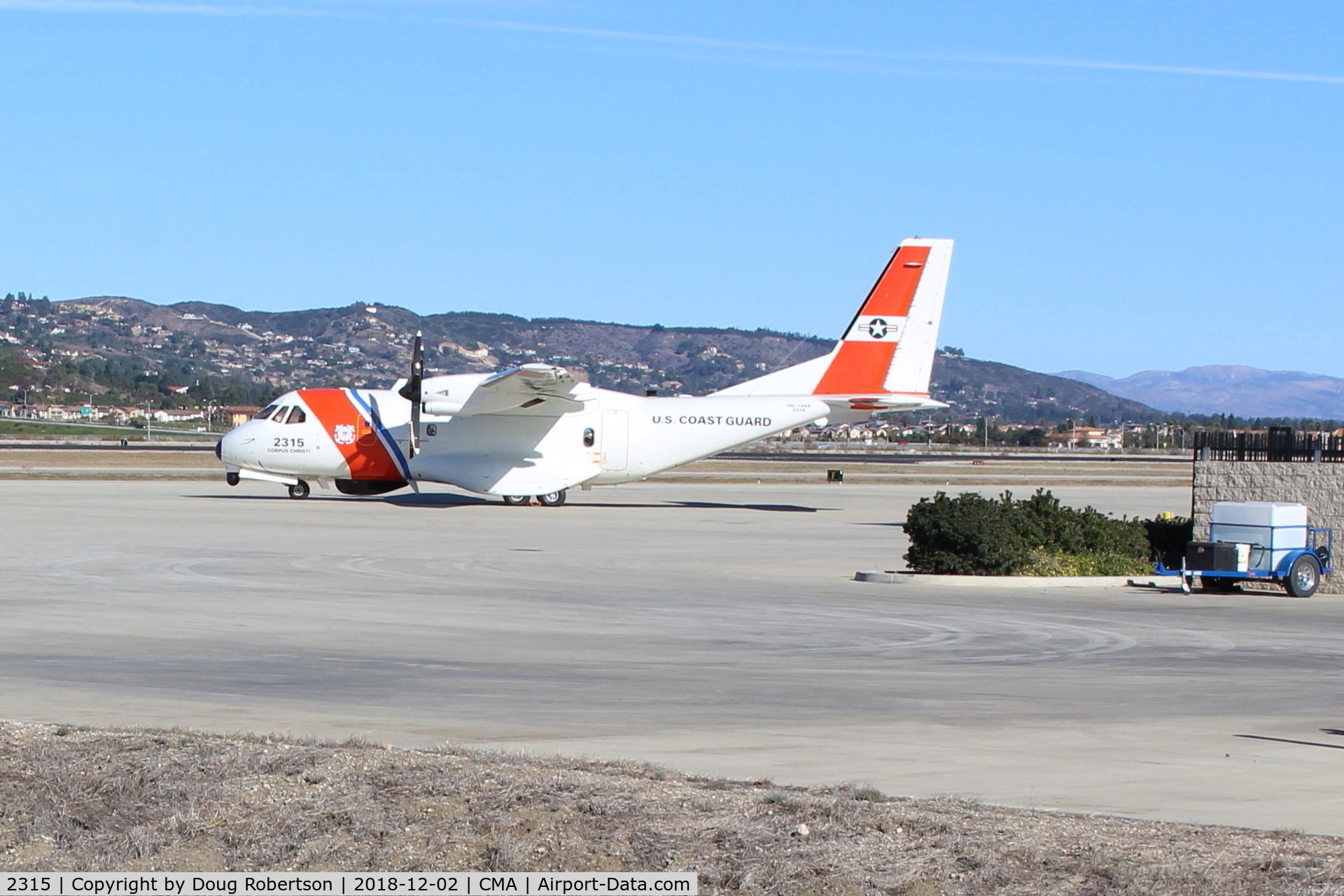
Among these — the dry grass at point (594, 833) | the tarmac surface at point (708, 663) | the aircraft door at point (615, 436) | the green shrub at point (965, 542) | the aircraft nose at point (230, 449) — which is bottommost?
the tarmac surface at point (708, 663)

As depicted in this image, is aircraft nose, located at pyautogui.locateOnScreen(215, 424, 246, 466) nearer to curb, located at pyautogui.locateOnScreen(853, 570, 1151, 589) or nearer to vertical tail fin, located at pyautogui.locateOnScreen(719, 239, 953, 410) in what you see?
vertical tail fin, located at pyautogui.locateOnScreen(719, 239, 953, 410)

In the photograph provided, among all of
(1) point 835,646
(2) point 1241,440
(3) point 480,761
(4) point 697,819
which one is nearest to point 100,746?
(3) point 480,761

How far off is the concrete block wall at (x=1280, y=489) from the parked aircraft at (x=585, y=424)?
1600 centimetres

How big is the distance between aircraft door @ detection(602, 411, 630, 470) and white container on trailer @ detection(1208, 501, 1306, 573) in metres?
21.6

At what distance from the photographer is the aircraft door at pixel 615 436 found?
145 ft

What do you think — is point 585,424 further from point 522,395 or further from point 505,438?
point 522,395

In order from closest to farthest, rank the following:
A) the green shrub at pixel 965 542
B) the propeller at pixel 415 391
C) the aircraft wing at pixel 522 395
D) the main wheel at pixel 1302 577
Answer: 1. the main wheel at pixel 1302 577
2. the green shrub at pixel 965 542
3. the aircraft wing at pixel 522 395
4. the propeller at pixel 415 391

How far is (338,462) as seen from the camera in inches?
1732

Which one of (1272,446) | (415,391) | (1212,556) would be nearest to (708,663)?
(1212,556)

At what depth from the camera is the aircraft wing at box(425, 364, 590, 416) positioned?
4078cm

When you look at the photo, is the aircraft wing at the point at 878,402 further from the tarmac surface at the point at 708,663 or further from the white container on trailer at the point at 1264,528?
the white container on trailer at the point at 1264,528

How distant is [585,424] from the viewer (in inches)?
1737

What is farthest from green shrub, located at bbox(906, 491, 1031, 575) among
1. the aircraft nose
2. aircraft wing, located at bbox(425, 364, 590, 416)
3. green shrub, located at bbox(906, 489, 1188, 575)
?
the aircraft nose

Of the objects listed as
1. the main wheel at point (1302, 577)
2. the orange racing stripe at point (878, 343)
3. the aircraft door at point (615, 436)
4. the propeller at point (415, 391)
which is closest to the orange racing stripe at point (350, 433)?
the propeller at point (415, 391)
